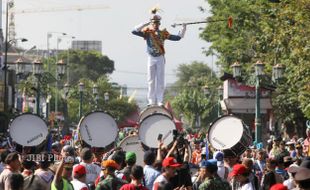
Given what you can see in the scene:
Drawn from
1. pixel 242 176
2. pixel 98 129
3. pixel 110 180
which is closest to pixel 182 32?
pixel 98 129

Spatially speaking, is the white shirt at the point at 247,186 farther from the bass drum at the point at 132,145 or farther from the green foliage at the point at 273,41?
the green foliage at the point at 273,41

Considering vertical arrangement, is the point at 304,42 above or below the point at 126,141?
above

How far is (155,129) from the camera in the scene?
21.0 metres

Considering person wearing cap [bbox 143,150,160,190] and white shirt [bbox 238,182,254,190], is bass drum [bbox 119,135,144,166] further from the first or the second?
white shirt [bbox 238,182,254,190]

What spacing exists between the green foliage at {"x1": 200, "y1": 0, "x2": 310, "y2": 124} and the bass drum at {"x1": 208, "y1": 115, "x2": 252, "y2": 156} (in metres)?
11.5

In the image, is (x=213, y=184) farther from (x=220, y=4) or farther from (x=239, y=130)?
(x=220, y=4)

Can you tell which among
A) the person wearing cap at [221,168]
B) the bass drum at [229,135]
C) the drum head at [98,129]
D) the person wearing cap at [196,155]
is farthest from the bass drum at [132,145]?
the person wearing cap at [221,168]

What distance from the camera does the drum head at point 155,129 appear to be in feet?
68.2

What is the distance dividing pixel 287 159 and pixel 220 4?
1697 inches

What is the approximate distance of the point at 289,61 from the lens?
3809cm

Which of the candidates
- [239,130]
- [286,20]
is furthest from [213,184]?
[286,20]

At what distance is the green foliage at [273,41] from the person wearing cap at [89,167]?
1554cm

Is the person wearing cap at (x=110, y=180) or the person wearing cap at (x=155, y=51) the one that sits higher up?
the person wearing cap at (x=155, y=51)

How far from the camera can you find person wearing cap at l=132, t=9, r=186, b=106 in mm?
24578
